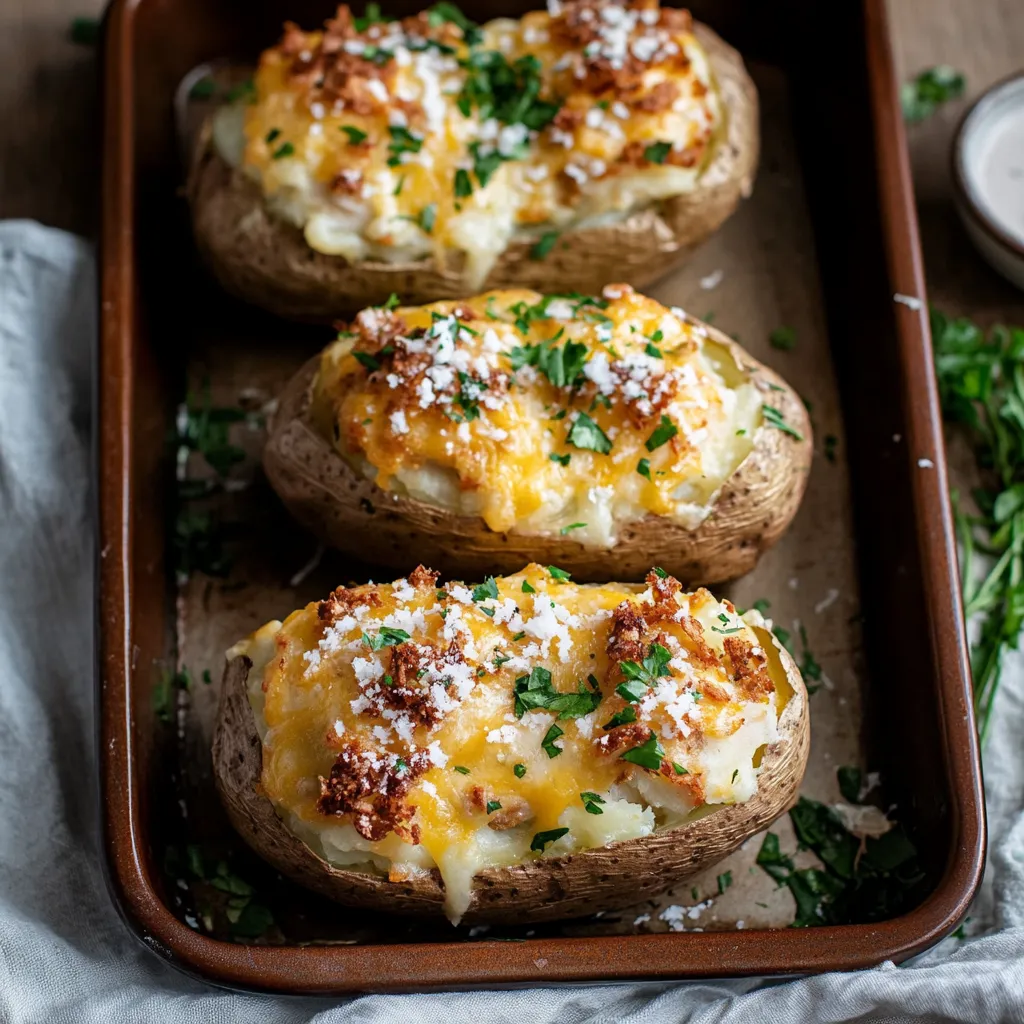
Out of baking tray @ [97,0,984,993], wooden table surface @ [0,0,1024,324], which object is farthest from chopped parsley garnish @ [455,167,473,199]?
wooden table surface @ [0,0,1024,324]

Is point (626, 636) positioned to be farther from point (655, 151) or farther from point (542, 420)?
point (655, 151)

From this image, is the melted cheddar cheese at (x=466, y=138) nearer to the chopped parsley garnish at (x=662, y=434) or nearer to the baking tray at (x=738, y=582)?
the baking tray at (x=738, y=582)

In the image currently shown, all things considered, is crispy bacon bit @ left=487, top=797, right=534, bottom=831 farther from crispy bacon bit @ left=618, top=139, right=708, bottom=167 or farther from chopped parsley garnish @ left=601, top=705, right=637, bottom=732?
crispy bacon bit @ left=618, top=139, right=708, bottom=167

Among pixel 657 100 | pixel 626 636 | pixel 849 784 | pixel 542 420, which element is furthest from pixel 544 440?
pixel 849 784

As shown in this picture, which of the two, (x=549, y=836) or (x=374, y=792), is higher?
(x=374, y=792)

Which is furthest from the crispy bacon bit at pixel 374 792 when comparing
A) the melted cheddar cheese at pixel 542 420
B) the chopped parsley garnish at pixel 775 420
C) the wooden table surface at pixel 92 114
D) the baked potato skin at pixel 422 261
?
the wooden table surface at pixel 92 114

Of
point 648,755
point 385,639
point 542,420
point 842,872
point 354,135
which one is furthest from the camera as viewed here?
point 354,135

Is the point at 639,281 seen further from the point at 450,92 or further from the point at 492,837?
the point at 492,837

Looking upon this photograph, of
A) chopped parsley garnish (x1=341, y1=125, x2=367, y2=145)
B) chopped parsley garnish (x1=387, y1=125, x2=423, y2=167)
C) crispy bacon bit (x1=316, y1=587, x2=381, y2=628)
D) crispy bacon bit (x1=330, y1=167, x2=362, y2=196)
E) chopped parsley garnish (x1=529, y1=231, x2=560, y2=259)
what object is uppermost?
chopped parsley garnish (x1=341, y1=125, x2=367, y2=145)
